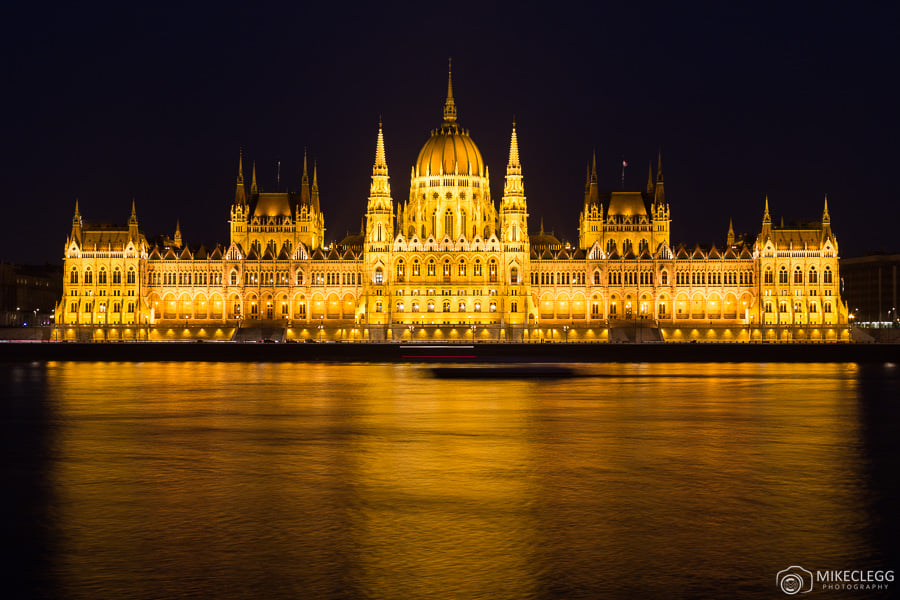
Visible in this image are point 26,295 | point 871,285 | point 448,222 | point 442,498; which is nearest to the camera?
point 442,498

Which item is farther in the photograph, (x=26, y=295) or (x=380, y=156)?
(x=26, y=295)

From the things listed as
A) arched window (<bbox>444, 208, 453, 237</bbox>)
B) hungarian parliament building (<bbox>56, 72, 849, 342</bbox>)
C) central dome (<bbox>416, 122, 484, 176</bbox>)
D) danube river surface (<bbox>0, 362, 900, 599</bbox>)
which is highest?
central dome (<bbox>416, 122, 484, 176</bbox>)

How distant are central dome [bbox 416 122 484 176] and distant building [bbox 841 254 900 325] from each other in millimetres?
78737

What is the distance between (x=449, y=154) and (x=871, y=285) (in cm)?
9172

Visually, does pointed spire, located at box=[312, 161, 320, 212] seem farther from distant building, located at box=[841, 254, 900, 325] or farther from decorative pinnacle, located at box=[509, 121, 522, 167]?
distant building, located at box=[841, 254, 900, 325]

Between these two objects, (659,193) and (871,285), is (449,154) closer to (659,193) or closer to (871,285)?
(659,193)

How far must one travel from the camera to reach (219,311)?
5246 inches

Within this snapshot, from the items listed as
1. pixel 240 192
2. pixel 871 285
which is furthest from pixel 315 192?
pixel 871 285

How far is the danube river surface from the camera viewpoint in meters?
13.6

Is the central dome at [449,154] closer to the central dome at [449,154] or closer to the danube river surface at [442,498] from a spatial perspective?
the central dome at [449,154]

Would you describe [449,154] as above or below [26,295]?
above

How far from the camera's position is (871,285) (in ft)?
609

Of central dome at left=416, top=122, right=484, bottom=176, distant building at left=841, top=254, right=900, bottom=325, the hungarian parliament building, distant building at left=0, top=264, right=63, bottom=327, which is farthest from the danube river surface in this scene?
distant building at left=841, top=254, right=900, bottom=325

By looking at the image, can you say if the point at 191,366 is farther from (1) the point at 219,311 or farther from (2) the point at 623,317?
(2) the point at 623,317
